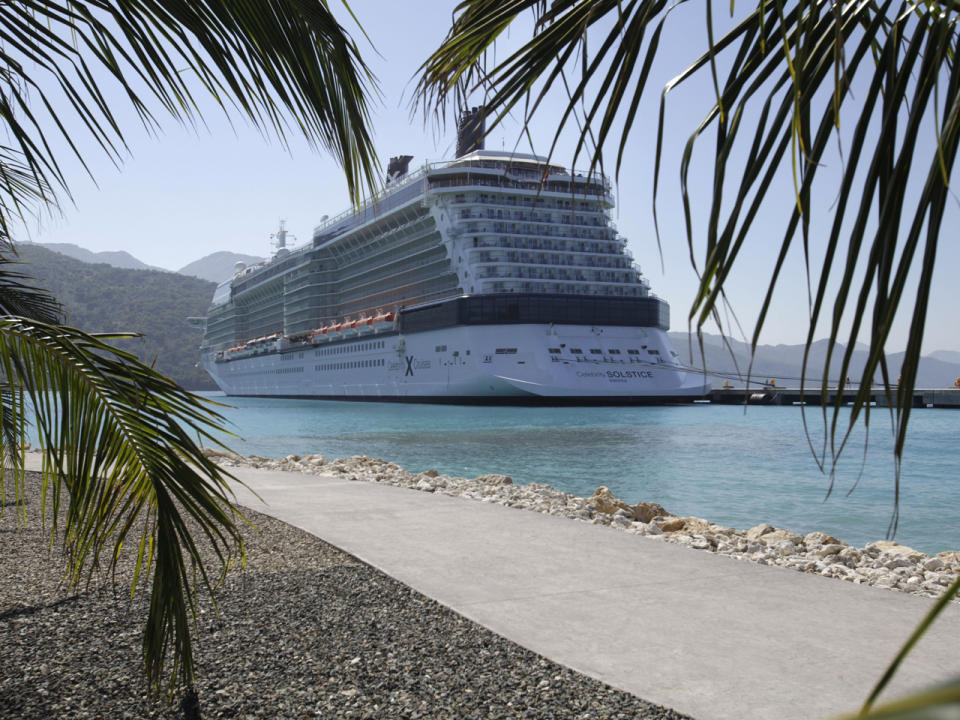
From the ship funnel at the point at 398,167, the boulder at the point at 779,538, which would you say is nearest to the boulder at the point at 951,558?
the boulder at the point at 779,538

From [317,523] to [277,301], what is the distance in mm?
59845

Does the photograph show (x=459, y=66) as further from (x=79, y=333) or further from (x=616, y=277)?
(x=616, y=277)

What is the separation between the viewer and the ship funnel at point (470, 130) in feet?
5.12

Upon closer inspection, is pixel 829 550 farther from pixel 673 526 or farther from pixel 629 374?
pixel 629 374

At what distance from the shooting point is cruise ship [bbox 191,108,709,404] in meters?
37.8

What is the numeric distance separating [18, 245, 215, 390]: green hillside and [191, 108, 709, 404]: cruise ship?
2071 inches

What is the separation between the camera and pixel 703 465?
15.6 meters

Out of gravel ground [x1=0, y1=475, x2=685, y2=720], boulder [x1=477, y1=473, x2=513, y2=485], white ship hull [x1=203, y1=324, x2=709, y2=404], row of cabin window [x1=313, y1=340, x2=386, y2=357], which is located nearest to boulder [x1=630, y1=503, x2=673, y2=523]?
boulder [x1=477, y1=473, x2=513, y2=485]

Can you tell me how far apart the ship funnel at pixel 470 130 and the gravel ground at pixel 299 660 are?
1.60 meters

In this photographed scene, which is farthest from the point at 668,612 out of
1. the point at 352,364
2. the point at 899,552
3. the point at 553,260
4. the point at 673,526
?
the point at 352,364

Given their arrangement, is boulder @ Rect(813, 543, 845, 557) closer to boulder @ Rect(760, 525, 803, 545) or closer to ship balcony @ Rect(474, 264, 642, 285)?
boulder @ Rect(760, 525, 803, 545)

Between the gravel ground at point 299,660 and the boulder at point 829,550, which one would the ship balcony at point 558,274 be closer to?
the boulder at point 829,550

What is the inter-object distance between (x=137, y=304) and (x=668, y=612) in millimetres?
112048

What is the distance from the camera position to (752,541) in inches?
240
